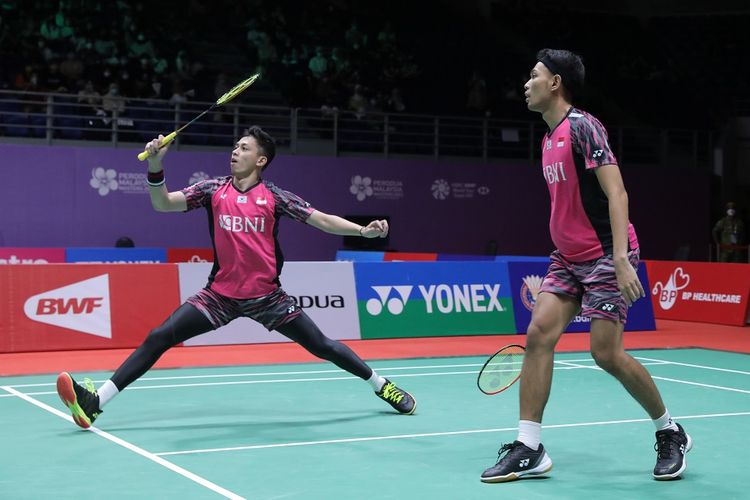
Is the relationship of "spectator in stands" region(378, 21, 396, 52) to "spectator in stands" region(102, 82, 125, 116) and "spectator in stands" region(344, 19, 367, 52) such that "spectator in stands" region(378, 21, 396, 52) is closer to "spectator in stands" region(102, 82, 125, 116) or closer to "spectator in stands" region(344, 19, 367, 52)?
"spectator in stands" region(344, 19, 367, 52)

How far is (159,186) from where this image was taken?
6785mm

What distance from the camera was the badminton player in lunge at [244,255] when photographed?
6.97 meters

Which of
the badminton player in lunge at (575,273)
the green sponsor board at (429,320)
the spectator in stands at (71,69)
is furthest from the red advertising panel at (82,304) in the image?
the spectator in stands at (71,69)

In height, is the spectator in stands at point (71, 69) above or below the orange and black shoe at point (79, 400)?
above

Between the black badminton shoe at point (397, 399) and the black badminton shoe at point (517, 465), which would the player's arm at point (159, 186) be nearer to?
the black badminton shoe at point (397, 399)

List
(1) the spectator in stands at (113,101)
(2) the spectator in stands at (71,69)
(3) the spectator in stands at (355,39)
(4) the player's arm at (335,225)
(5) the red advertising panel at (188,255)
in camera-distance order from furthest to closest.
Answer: (3) the spectator in stands at (355,39) → (2) the spectator in stands at (71,69) → (1) the spectator in stands at (113,101) → (5) the red advertising panel at (188,255) → (4) the player's arm at (335,225)

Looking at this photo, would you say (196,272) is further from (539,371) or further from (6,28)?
(6,28)

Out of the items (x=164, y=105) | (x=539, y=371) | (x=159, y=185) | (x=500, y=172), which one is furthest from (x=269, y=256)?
(x=500, y=172)

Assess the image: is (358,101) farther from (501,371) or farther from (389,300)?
(501,371)

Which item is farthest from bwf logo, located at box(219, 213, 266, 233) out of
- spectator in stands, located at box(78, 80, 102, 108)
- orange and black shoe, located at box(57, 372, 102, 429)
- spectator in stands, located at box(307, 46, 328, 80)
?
spectator in stands, located at box(307, 46, 328, 80)

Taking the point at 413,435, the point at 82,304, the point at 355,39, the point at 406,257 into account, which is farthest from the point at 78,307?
the point at 355,39

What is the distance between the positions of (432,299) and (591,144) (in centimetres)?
815

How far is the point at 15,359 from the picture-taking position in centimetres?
1086

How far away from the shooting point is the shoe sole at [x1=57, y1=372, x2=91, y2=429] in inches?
260
